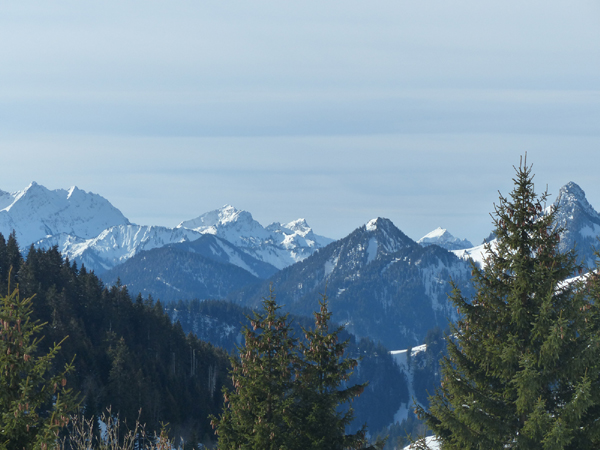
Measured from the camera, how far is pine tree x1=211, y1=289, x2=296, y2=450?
21.5m

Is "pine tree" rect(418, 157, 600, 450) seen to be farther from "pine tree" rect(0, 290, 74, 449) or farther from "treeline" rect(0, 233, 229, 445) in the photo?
"treeline" rect(0, 233, 229, 445)

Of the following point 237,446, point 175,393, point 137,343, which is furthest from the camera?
point 137,343

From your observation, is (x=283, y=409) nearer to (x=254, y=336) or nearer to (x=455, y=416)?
(x=254, y=336)

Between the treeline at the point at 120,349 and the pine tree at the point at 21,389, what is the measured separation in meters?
80.8

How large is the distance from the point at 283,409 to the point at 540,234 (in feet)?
35.0

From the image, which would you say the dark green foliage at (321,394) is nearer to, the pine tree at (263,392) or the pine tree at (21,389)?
the pine tree at (263,392)

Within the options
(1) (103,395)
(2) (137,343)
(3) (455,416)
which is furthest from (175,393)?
(3) (455,416)

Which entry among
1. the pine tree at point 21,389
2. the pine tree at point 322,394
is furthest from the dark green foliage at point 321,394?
the pine tree at point 21,389

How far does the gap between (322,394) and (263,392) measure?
2.27 meters

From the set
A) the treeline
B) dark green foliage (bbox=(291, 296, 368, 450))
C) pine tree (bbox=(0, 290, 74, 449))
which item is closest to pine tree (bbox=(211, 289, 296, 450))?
dark green foliage (bbox=(291, 296, 368, 450))

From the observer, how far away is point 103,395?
104125 millimetres

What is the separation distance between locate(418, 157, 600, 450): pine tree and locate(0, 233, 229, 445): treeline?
79.5m

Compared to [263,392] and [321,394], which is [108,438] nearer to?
[263,392]

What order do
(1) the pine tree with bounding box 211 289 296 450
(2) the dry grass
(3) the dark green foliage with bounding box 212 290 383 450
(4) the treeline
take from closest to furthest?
(2) the dry grass, (1) the pine tree with bounding box 211 289 296 450, (3) the dark green foliage with bounding box 212 290 383 450, (4) the treeline
